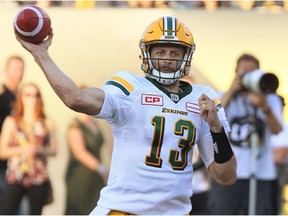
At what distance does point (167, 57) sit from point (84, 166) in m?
4.11

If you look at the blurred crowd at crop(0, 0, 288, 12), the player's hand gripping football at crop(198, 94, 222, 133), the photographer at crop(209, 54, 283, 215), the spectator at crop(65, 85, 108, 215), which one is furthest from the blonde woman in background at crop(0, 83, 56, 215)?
the player's hand gripping football at crop(198, 94, 222, 133)

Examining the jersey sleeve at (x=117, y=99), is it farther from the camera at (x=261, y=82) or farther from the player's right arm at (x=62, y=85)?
the camera at (x=261, y=82)

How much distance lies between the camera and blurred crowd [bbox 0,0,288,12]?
8.36 meters

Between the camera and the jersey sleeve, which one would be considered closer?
the jersey sleeve

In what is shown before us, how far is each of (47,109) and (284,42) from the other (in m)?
2.40

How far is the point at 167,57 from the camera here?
4059 mm

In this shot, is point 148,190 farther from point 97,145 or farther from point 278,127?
point 97,145

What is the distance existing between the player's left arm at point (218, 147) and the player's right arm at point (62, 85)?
503mm

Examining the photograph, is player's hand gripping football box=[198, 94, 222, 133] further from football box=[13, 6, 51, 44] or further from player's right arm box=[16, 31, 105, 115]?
football box=[13, 6, 51, 44]

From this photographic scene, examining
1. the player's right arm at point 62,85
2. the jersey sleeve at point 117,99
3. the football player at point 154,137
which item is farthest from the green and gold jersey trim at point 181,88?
the player's right arm at point 62,85

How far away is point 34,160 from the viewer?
7605 millimetres

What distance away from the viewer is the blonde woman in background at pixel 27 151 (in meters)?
7.46

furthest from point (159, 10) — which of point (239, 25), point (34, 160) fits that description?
point (34, 160)

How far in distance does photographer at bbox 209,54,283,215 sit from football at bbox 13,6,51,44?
3062 millimetres
